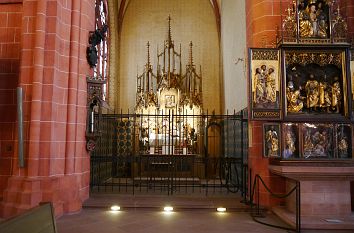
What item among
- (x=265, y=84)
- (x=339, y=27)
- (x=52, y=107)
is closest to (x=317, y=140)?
(x=265, y=84)

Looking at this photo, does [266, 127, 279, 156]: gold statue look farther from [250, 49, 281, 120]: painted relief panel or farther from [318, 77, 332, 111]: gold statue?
→ [318, 77, 332, 111]: gold statue

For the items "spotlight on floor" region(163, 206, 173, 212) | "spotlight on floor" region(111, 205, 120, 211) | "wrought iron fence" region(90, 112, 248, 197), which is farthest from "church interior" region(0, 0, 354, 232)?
"wrought iron fence" region(90, 112, 248, 197)

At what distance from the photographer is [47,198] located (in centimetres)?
689

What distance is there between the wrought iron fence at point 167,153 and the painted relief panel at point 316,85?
3300mm

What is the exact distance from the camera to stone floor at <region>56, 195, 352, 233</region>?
6.13m

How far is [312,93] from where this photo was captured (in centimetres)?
731

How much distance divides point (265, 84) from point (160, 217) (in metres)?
3.46

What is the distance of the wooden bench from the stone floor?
332 cm

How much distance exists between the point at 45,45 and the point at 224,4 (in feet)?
33.7

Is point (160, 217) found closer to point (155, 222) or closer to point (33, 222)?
point (155, 222)

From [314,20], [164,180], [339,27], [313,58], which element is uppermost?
[314,20]

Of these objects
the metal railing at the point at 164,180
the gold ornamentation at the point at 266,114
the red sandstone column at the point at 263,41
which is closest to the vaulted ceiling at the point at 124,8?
the metal railing at the point at 164,180

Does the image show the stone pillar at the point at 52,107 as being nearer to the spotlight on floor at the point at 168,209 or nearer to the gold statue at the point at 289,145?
the spotlight on floor at the point at 168,209

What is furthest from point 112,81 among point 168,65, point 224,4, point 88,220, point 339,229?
point 339,229
